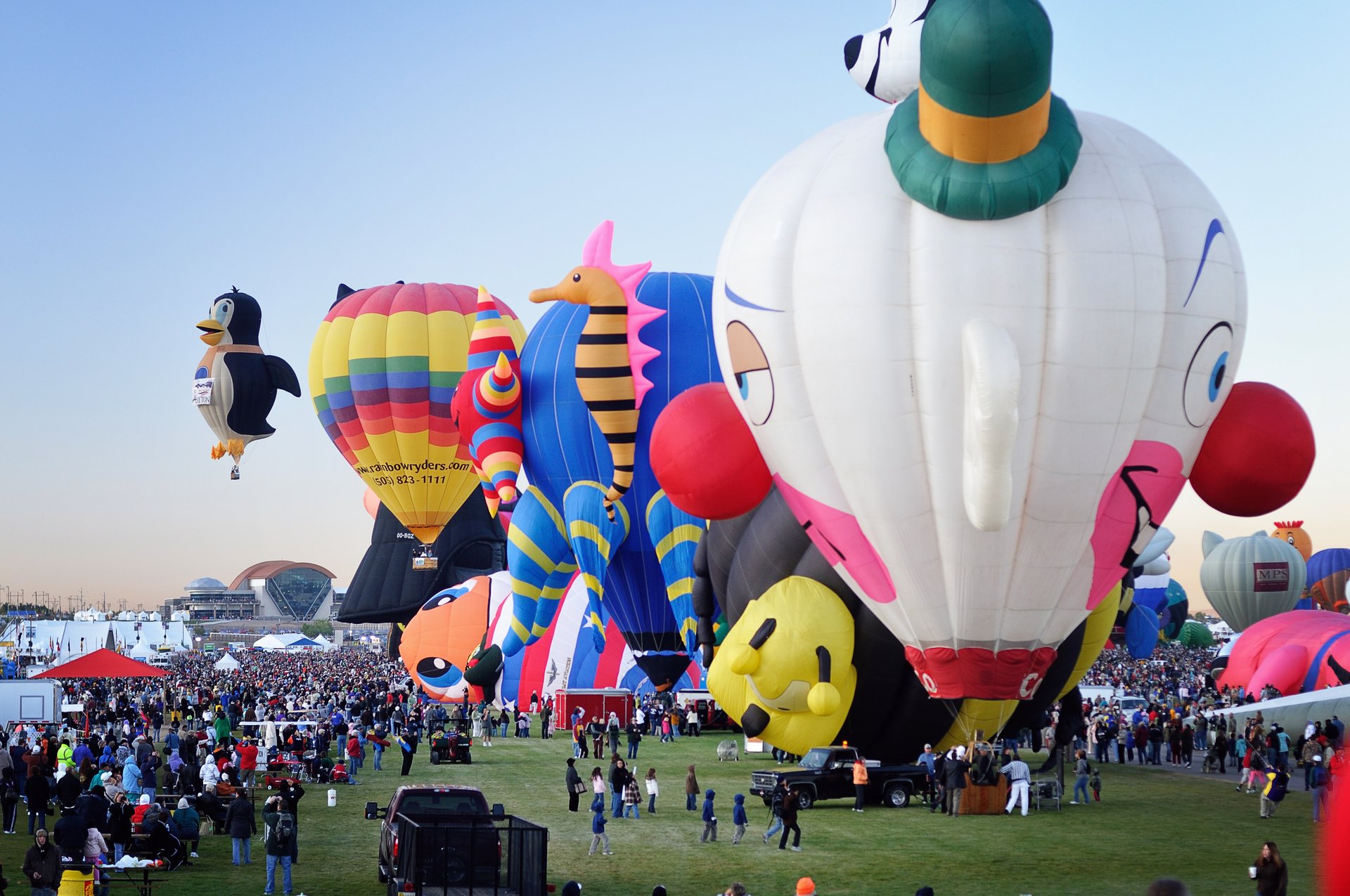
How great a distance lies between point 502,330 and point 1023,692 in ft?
53.7

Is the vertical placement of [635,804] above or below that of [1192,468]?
below

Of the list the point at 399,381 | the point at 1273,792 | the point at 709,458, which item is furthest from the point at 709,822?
the point at 399,381

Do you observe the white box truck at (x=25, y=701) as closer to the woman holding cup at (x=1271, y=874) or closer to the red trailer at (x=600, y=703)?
the red trailer at (x=600, y=703)

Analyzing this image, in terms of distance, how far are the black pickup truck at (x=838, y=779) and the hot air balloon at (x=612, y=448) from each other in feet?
29.8

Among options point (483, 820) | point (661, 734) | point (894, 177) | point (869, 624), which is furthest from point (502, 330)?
point (483, 820)

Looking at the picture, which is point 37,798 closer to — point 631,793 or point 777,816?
point 631,793

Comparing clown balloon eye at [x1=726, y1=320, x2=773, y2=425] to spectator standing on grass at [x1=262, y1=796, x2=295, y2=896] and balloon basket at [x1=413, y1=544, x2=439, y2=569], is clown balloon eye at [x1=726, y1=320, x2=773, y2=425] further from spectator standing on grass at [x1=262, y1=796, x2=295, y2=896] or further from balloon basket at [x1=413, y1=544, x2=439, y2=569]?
balloon basket at [x1=413, y1=544, x2=439, y2=569]

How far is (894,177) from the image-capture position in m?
15.1

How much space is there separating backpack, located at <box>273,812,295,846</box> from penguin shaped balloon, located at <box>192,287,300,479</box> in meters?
28.6

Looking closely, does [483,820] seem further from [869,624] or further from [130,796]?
[869,624]

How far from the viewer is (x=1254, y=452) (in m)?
15.9

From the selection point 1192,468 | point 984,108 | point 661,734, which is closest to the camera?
point 984,108

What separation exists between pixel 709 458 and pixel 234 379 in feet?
83.5

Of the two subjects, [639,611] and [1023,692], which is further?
[639,611]
